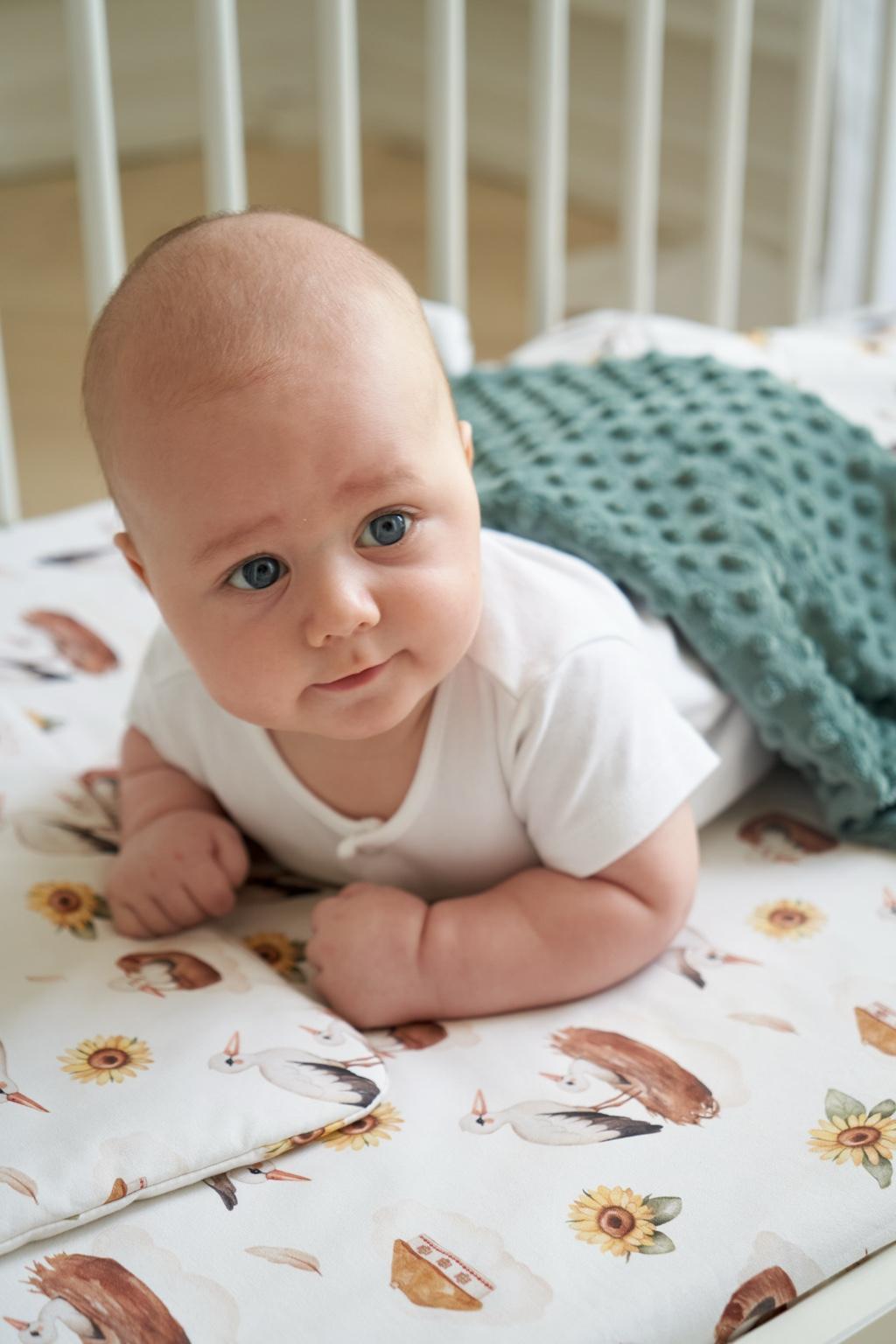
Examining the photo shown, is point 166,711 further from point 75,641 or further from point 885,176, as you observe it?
point 885,176

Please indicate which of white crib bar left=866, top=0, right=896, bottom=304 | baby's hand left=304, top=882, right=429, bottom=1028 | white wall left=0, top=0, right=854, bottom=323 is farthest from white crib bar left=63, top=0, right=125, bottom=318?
white wall left=0, top=0, right=854, bottom=323

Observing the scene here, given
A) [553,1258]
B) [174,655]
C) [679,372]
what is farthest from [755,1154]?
[679,372]

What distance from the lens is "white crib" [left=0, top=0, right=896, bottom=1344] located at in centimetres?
121

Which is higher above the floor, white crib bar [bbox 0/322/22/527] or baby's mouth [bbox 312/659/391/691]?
baby's mouth [bbox 312/659/391/691]

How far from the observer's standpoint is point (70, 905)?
850 millimetres

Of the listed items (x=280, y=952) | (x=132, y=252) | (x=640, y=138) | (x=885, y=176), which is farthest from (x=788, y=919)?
(x=132, y=252)

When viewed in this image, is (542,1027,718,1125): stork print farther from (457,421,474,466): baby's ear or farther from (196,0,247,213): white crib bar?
(196,0,247,213): white crib bar

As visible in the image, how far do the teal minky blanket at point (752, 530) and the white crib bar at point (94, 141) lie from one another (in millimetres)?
366

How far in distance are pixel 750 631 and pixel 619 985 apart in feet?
0.72

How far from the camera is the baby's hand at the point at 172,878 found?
0.84m

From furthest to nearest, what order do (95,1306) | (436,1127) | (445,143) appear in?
(445,143) → (436,1127) → (95,1306)

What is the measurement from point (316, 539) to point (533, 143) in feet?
2.67

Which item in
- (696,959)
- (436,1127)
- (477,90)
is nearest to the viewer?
(436,1127)

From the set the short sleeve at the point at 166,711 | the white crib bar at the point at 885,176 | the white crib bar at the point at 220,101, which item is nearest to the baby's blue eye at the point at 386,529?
the short sleeve at the point at 166,711
